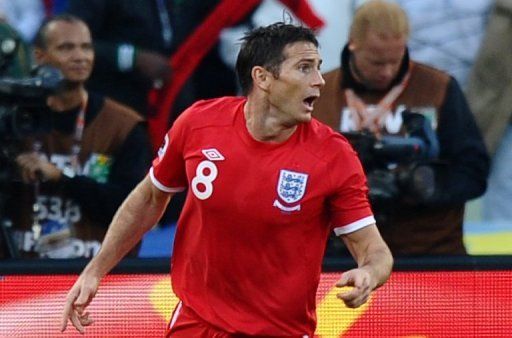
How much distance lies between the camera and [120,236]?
502 cm

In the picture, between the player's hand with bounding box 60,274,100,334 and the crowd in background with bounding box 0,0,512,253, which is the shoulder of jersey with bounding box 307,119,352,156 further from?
the crowd in background with bounding box 0,0,512,253

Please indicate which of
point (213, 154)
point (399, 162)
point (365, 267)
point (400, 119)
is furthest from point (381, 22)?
point (365, 267)

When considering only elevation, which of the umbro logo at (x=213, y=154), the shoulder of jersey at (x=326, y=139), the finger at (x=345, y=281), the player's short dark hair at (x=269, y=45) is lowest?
the finger at (x=345, y=281)

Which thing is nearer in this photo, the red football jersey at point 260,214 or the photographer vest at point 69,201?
the red football jersey at point 260,214

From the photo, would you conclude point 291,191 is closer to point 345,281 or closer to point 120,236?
point 345,281

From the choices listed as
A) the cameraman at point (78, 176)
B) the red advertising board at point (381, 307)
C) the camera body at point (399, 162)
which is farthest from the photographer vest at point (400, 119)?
the cameraman at point (78, 176)

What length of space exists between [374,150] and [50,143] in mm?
1469

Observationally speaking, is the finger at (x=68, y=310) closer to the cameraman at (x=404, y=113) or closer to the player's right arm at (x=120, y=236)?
the player's right arm at (x=120, y=236)

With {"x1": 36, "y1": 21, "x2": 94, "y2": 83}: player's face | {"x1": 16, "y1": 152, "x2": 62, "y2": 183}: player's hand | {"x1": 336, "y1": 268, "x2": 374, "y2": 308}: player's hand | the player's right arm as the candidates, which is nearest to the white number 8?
the player's right arm

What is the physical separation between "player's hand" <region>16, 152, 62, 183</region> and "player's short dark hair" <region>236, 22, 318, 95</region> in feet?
5.57

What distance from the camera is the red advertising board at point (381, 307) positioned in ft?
19.3

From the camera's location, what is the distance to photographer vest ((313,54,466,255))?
6352 millimetres

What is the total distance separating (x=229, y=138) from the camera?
15.9 ft

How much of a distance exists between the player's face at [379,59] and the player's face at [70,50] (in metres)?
1.26
